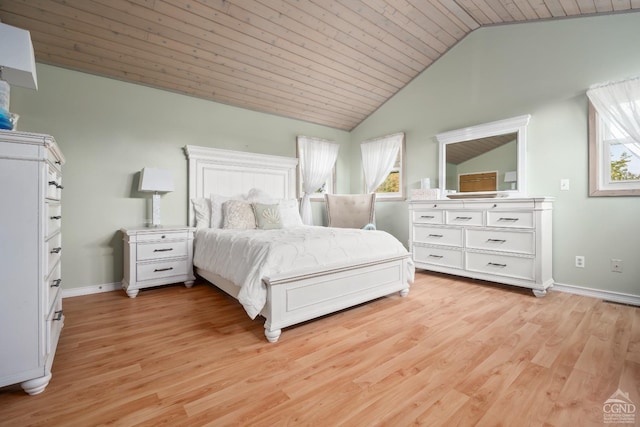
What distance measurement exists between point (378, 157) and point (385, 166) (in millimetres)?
240

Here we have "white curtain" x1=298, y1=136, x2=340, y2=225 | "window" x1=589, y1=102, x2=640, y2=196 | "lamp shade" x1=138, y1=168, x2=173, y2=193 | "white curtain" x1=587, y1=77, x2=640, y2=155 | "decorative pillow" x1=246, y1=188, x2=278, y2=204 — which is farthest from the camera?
"white curtain" x1=298, y1=136, x2=340, y2=225

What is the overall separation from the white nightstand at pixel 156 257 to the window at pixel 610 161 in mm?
4247

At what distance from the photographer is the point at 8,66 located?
1401 millimetres

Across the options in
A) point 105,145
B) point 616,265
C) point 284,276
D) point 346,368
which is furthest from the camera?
point 105,145

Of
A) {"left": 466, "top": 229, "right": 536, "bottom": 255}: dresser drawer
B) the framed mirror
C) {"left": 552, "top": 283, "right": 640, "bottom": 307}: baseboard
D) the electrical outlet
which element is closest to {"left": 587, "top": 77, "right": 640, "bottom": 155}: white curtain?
the framed mirror

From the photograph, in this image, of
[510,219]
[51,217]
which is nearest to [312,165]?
[510,219]

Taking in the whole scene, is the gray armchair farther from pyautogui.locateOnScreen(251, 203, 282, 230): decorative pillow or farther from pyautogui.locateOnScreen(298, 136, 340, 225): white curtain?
pyautogui.locateOnScreen(251, 203, 282, 230): decorative pillow

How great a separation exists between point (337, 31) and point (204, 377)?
11.6 feet

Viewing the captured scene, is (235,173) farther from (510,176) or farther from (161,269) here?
(510,176)

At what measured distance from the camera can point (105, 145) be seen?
3.12 m

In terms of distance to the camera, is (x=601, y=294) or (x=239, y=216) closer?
(x=601, y=294)

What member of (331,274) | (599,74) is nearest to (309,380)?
(331,274)

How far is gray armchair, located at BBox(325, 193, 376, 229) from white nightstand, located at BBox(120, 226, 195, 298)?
2064 mm

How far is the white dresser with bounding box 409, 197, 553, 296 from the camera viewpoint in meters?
2.85
